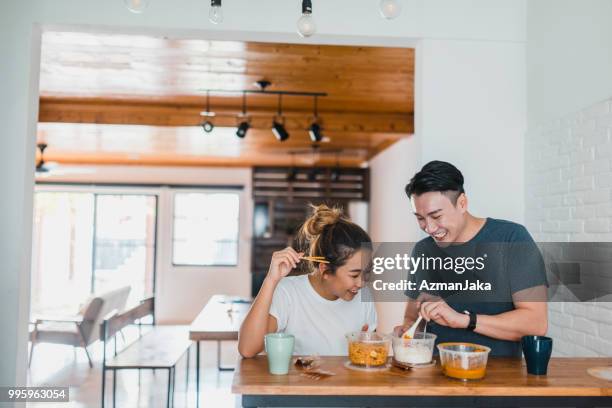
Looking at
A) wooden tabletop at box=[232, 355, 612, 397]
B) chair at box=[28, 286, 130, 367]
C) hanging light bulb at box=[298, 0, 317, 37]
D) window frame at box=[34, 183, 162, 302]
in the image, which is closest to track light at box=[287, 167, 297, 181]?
window frame at box=[34, 183, 162, 302]

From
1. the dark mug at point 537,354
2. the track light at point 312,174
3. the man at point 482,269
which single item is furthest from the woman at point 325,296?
the track light at point 312,174

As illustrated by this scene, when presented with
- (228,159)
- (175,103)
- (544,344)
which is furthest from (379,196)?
(544,344)

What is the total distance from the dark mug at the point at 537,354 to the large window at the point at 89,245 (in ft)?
27.8

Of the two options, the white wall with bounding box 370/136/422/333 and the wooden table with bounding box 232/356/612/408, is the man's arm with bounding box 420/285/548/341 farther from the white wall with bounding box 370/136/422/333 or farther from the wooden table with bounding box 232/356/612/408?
the white wall with bounding box 370/136/422/333

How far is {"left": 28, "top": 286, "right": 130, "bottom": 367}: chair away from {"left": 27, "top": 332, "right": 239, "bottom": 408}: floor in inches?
10.3

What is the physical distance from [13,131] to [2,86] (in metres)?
0.22

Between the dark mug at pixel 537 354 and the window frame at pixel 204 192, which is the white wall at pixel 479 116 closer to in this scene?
the dark mug at pixel 537 354

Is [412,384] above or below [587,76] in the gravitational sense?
below

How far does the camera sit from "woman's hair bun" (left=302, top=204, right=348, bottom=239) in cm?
208

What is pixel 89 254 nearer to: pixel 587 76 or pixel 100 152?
pixel 100 152

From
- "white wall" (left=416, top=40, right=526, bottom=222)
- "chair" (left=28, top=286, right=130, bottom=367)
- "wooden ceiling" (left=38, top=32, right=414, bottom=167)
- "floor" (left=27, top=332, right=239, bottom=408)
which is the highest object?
"wooden ceiling" (left=38, top=32, right=414, bottom=167)

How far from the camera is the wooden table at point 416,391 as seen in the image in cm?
147

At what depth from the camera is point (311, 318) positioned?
2.02 meters

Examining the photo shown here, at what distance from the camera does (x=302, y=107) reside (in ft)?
18.1
